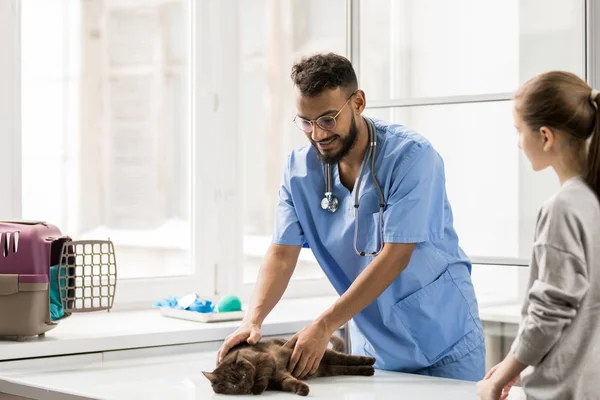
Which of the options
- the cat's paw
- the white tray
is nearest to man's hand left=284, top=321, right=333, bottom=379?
the cat's paw

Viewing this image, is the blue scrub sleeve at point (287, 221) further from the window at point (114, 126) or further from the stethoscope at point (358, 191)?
the window at point (114, 126)

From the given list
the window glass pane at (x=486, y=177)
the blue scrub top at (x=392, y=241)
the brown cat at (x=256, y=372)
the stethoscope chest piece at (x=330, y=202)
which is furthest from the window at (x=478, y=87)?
the brown cat at (x=256, y=372)

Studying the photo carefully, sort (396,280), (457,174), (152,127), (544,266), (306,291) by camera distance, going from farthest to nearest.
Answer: (306,291)
(152,127)
(457,174)
(396,280)
(544,266)

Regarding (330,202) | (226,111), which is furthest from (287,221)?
(226,111)

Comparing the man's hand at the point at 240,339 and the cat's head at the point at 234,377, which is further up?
the man's hand at the point at 240,339

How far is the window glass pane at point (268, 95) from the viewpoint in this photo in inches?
125

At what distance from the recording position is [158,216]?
2.93 m

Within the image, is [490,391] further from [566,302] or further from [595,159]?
[595,159]

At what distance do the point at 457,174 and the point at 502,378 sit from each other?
123 centimetres

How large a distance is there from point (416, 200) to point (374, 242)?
154 millimetres

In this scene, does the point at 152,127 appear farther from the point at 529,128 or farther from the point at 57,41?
the point at 529,128

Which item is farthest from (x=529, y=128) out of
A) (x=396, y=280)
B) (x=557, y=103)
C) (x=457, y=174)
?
(x=457, y=174)

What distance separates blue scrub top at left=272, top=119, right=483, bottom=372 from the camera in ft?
6.23

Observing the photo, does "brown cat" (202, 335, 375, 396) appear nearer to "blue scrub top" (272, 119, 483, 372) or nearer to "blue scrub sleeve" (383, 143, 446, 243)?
"blue scrub top" (272, 119, 483, 372)
